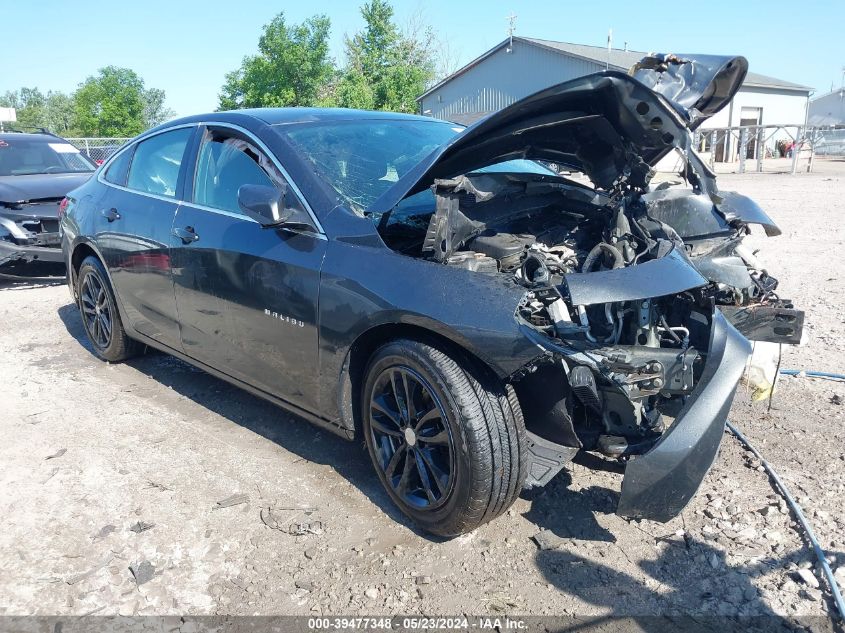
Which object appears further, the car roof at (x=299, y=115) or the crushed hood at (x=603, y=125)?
the car roof at (x=299, y=115)

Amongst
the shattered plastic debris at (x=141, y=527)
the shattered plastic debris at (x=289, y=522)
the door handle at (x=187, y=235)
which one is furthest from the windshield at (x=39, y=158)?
the shattered plastic debris at (x=289, y=522)

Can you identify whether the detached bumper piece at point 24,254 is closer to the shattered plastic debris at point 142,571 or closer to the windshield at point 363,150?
the windshield at point 363,150

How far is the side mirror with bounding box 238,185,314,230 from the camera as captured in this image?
10.4ft

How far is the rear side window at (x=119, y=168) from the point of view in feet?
16.0

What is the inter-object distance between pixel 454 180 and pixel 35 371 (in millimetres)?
4030

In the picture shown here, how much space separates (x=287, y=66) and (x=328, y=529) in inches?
1306

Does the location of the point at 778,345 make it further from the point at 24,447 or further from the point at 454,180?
the point at 24,447

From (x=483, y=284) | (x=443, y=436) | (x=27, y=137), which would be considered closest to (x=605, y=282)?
(x=483, y=284)

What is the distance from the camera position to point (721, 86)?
3.44 meters

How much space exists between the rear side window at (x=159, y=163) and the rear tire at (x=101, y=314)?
790 millimetres

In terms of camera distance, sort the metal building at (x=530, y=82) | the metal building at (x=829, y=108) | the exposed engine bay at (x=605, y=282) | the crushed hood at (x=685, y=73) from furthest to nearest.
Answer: the metal building at (x=829, y=108) < the metal building at (x=530, y=82) < the crushed hood at (x=685, y=73) < the exposed engine bay at (x=605, y=282)

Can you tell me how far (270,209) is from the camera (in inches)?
124

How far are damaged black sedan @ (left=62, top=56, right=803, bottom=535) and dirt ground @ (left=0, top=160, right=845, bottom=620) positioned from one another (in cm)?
30

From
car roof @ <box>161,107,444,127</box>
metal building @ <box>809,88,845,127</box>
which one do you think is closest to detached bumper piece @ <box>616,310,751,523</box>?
car roof @ <box>161,107,444,127</box>
